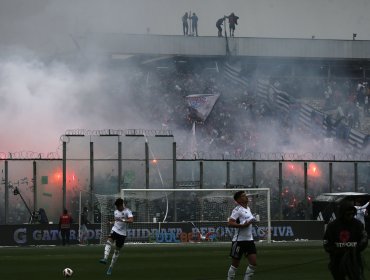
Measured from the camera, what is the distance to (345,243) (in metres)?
14.1

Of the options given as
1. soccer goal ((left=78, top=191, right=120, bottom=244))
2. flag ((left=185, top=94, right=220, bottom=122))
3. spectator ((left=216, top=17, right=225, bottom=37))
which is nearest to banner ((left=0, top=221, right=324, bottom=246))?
soccer goal ((left=78, top=191, right=120, bottom=244))

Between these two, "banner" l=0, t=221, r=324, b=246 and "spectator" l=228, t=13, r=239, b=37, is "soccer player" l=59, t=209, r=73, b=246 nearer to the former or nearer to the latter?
"banner" l=0, t=221, r=324, b=246

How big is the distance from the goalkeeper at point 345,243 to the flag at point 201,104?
5540 cm

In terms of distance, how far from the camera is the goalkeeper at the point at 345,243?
14047 mm

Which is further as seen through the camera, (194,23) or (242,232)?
(194,23)

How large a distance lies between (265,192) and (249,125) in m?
22.6

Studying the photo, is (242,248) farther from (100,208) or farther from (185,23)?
(185,23)

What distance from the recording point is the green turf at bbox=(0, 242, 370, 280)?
78.6 feet

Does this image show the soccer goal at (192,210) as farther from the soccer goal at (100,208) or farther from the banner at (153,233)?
the soccer goal at (100,208)

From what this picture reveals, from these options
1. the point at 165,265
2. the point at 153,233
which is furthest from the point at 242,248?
the point at 153,233

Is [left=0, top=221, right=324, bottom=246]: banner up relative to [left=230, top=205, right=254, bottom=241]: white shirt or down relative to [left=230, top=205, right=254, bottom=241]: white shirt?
down

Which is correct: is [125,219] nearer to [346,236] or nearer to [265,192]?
[346,236]

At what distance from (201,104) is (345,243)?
56.5 metres

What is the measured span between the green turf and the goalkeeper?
8.45 m
